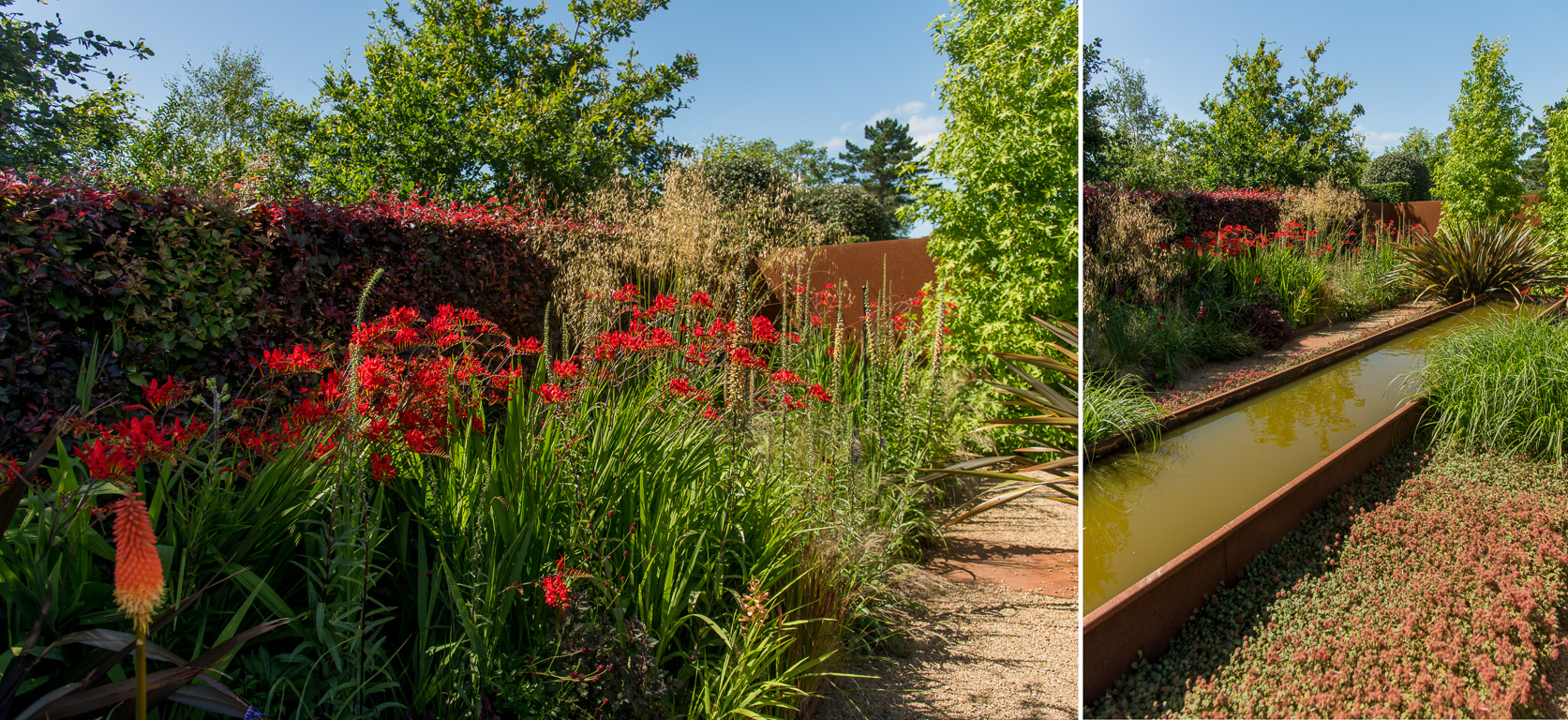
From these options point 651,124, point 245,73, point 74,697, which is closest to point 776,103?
point 651,124

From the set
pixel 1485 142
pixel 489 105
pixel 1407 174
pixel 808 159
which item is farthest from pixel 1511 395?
pixel 808 159

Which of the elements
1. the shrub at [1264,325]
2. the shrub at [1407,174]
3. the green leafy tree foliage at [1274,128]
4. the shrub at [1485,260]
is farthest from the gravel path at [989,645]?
the shrub at [1407,174]

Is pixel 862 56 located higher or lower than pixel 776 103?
higher

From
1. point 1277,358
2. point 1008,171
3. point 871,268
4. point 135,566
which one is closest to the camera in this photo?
point 135,566

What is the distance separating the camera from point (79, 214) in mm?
2486

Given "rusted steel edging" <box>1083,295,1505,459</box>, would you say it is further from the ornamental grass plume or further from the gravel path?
the ornamental grass plume

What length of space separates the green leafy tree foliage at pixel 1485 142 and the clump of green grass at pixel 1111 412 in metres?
4.84

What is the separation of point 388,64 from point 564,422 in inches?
412

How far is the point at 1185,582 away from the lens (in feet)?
6.99

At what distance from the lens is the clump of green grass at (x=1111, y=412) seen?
3.13 metres

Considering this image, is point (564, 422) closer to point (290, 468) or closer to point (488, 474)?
point (488, 474)

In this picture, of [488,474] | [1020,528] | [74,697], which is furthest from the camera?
[1020,528]

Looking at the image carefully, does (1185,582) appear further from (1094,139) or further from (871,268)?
(1094,139)

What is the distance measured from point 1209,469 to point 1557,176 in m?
4.99
